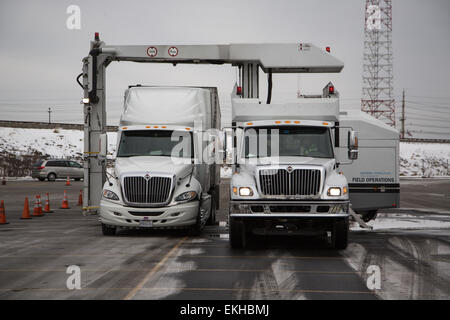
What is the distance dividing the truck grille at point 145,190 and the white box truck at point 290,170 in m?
2.07

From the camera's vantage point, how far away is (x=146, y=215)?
12672 millimetres

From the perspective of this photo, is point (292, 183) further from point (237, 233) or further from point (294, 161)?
point (237, 233)

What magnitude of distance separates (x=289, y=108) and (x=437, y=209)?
12.6 metres

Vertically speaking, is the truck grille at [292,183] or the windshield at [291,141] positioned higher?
the windshield at [291,141]

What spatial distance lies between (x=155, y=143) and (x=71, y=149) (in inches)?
2799

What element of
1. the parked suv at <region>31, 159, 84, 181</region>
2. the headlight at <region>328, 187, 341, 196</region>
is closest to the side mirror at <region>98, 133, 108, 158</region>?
the headlight at <region>328, 187, 341, 196</region>

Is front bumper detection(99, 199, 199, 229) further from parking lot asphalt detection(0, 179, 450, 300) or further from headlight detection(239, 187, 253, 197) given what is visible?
headlight detection(239, 187, 253, 197)

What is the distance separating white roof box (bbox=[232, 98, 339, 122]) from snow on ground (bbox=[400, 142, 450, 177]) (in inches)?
2983

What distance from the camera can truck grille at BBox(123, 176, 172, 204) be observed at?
1273 cm

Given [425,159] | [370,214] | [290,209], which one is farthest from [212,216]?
[425,159]

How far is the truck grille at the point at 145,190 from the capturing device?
12.7 meters

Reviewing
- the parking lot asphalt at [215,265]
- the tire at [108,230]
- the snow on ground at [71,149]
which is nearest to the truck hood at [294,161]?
the parking lot asphalt at [215,265]

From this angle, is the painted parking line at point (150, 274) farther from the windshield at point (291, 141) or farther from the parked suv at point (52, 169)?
the parked suv at point (52, 169)

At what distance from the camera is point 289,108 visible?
12164mm
